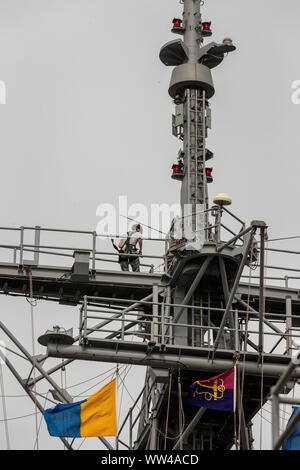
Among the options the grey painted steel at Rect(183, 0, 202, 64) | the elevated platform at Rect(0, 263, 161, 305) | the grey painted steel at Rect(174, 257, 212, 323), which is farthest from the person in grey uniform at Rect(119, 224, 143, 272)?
the grey painted steel at Rect(183, 0, 202, 64)

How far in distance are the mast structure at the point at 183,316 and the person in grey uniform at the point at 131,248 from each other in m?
0.81

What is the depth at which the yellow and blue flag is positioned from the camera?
3234 cm

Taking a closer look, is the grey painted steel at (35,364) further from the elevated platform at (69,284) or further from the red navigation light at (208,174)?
the red navigation light at (208,174)

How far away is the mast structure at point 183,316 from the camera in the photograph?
32531 millimetres

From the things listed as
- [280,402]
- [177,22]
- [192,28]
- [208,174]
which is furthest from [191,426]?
[280,402]

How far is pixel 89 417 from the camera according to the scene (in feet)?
107

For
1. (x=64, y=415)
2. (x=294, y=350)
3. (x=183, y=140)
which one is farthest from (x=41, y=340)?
(x=183, y=140)

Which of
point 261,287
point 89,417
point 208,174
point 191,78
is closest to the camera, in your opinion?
point 261,287

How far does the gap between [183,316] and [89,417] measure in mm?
4357

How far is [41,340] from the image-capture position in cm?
3216

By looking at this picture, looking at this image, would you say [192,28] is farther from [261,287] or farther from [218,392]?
[218,392]

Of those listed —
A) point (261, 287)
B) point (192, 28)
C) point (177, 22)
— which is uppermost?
point (177, 22)

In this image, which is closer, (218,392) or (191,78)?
(218,392)

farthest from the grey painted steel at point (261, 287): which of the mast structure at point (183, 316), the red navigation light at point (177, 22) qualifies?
the red navigation light at point (177, 22)
